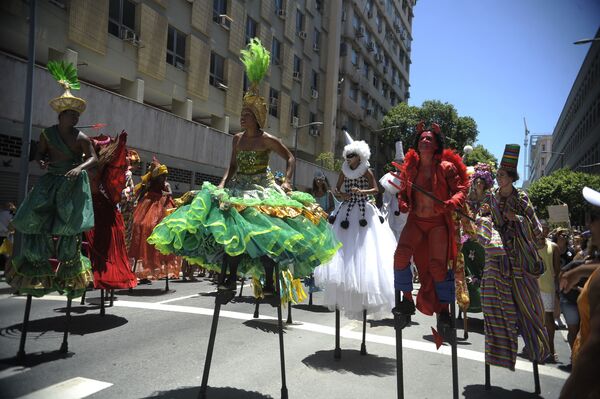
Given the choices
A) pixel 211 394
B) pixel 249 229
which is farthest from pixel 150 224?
pixel 249 229

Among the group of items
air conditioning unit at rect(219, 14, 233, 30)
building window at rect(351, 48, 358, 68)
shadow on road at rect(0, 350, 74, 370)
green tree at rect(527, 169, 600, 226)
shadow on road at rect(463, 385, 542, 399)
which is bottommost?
shadow on road at rect(463, 385, 542, 399)

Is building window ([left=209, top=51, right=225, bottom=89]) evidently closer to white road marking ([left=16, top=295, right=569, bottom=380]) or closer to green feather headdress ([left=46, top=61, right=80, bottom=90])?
white road marking ([left=16, top=295, right=569, bottom=380])

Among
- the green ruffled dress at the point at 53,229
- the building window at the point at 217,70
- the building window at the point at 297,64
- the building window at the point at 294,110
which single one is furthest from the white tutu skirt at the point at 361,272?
the building window at the point at 297,64

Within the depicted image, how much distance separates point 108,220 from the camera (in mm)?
6504

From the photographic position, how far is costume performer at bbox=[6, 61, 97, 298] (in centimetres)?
491

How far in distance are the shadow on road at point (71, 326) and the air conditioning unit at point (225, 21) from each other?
2151cm

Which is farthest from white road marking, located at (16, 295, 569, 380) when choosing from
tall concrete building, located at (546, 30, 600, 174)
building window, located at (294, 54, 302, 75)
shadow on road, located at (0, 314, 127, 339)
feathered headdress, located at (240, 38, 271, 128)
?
building window, located at (294, 54, 302, 75)

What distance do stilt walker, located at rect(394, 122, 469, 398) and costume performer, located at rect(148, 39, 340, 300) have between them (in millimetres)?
831

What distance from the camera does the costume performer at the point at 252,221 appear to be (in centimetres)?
358

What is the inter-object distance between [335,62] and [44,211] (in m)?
36.9

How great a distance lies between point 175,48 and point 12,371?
65.5ft

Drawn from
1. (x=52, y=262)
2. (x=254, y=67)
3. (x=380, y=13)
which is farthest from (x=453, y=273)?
(x=380, y=13)

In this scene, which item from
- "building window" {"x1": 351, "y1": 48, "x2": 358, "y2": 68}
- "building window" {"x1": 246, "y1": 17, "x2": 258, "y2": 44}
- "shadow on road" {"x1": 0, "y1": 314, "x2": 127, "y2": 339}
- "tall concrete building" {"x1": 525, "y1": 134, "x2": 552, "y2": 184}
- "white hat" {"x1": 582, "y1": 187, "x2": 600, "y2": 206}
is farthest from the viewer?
"tall concrete building" {"x1": 525, "y1": 134, "x2": 552, "y2": 184}

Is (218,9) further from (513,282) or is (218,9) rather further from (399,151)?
(513,282)
